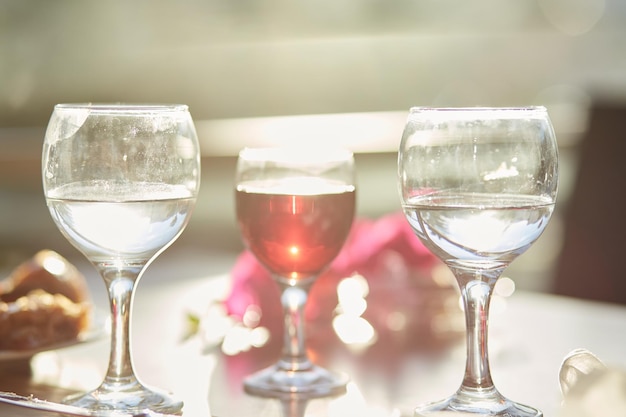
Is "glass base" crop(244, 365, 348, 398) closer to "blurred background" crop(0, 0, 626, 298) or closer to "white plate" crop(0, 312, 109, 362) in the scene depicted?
"white plate" crop(0, 312, 109, 362)

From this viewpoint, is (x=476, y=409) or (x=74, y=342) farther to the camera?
(x=74, y=342)

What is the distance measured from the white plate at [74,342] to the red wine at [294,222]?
0.20m

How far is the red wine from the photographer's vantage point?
1.02m

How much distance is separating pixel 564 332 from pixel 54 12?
6116 millimetres

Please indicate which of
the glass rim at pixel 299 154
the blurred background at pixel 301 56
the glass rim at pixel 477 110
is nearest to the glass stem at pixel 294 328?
the glass rim at pixel 299 154

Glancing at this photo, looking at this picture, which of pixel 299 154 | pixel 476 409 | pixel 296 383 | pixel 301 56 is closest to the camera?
pixel 476 409

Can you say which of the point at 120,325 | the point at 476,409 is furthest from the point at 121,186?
the point at 476,409

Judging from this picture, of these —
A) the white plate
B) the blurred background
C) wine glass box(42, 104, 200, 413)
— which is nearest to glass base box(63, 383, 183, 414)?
wine glass box(42, 104, 200, 413)

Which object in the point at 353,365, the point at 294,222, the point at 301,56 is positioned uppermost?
the point at 301,56

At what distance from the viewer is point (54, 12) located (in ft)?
22.2

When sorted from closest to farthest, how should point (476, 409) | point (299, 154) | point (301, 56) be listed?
point (476, 409) → point (299, 154) → point (301, 56)

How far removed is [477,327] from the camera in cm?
85

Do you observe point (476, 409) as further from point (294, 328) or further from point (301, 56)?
point (301, 56)

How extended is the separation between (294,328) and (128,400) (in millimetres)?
218
